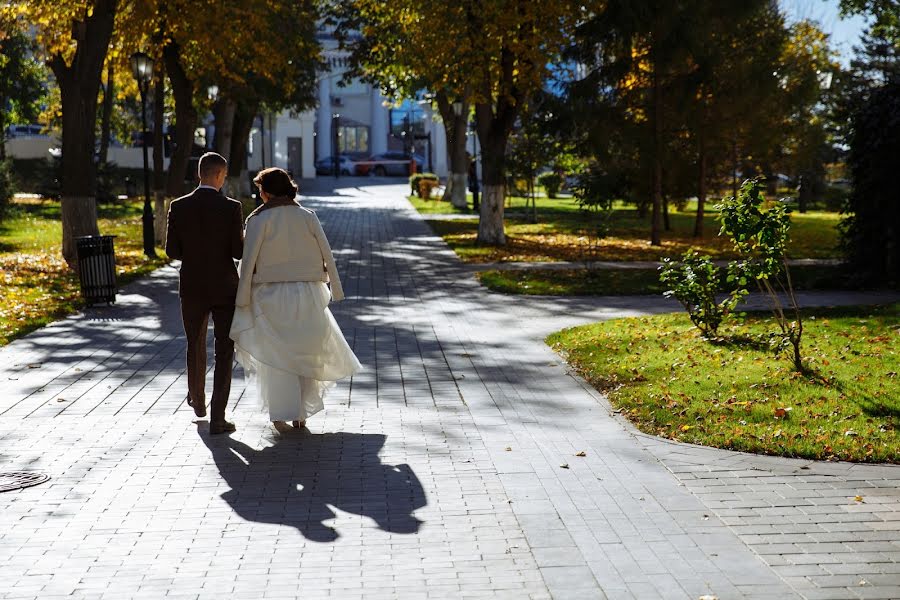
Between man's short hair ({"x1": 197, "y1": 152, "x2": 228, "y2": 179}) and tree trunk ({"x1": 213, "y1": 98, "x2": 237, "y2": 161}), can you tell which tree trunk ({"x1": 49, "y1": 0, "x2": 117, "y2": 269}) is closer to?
man's short hair ({"x1": 197, "y1": 152, "x2": 228, "y2": 179})

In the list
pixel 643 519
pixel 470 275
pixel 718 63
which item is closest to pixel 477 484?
pixel 643 519

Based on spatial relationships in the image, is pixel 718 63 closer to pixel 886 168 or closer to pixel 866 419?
pixel 886 168

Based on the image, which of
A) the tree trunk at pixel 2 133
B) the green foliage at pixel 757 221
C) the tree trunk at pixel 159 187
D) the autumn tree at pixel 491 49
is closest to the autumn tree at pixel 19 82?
the tree trunk at pixel 2 133

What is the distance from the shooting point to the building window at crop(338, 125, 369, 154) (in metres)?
95.2

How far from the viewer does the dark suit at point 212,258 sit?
25.6 feet

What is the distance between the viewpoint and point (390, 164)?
81938mm

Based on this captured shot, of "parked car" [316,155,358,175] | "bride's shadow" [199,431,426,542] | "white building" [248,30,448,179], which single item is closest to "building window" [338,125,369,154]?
"white building" [248,30,448,179]

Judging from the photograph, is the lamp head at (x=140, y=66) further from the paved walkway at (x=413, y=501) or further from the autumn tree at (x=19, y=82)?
the autumn tree at (x=19, y=82)

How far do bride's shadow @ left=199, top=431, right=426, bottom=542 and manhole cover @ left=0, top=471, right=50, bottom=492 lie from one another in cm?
102

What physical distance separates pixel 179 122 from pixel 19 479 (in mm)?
18685

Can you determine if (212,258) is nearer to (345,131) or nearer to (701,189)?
→ (701,189)

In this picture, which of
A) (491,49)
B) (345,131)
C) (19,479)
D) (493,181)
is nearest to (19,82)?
(493,181)

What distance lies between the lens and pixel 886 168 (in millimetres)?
15391

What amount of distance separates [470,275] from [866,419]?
12.2m
